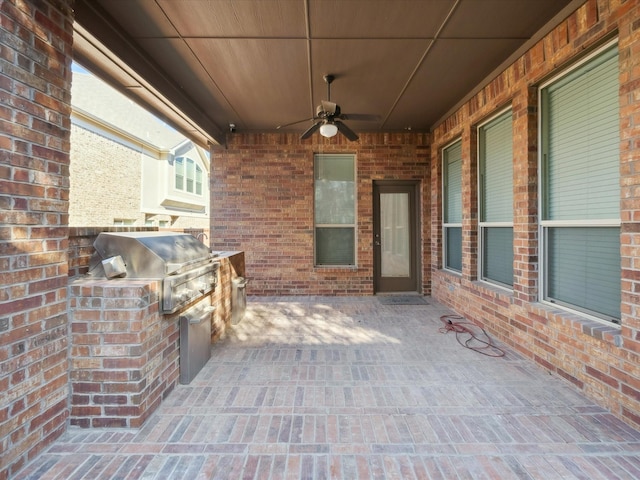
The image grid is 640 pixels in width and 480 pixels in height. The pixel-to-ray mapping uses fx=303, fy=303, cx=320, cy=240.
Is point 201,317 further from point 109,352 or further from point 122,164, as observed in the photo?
point 122,164

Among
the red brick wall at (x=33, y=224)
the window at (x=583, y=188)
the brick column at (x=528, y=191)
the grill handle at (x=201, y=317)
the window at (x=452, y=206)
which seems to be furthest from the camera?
the window at (x=452, y=206)

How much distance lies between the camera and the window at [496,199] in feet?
11.7

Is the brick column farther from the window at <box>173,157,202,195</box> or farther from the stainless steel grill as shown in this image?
the window at <box>173,157,202,195</box>

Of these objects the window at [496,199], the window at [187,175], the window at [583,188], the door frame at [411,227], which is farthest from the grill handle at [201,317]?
the window at [187,175]

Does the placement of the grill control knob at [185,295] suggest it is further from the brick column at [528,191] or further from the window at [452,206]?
the window at [452,206]

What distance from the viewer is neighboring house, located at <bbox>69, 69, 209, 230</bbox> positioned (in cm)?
1067

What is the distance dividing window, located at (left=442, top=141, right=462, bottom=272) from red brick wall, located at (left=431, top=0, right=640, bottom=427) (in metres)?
0.49

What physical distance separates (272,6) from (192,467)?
330 centimetres

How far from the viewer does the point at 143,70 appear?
3.23 metres

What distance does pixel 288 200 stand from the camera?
224 inches

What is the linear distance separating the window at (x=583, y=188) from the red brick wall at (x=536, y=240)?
11 cm

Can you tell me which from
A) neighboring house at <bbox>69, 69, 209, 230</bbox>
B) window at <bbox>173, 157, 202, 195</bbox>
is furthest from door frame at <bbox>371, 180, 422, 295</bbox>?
window at <bbox>173, 157, 202, 195</bbox>

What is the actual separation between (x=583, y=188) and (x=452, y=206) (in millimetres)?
2480

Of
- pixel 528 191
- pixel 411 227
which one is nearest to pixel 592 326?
pixel 528 191
